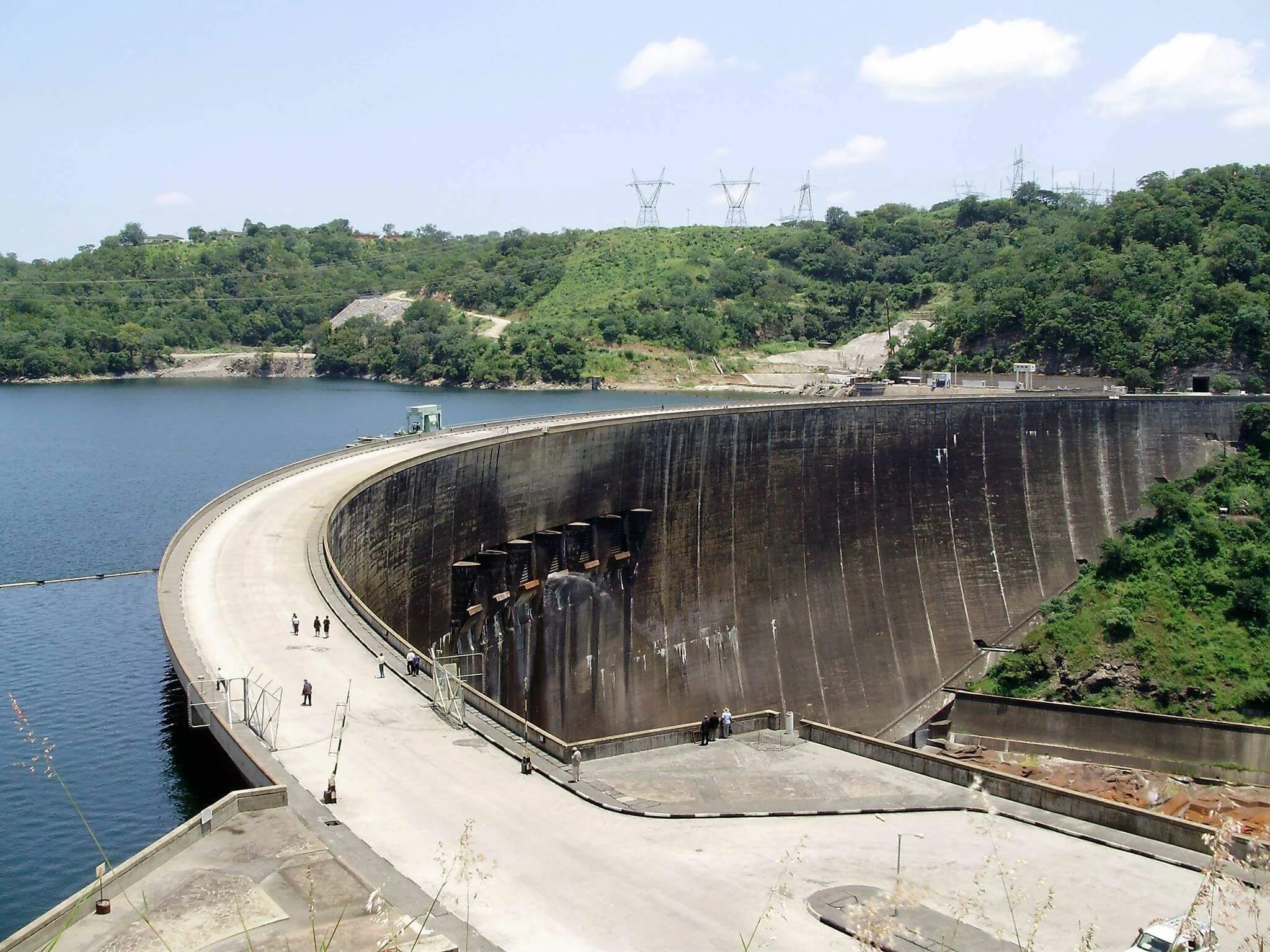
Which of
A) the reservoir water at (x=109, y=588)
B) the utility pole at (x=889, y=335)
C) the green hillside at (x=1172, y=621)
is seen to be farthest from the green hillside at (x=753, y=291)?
the reservoir water at (x=109, y=588)

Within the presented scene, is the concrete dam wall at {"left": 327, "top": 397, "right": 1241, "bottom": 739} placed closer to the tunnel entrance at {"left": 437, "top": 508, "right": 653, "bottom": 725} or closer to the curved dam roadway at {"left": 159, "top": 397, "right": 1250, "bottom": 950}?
the tunnel entrance at {"left": 437, "top": 508, "right": 653, "bottom": 725}

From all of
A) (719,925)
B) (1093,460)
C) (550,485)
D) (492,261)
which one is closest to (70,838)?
(719,925)

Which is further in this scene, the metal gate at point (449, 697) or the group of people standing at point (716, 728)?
the group of people standing at point (716, 728)

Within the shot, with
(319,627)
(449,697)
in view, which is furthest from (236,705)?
(319,627)

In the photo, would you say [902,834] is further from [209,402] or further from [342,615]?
[209,402]

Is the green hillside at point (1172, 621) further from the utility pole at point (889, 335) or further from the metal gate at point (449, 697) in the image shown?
the utility pole at point (889, 335)
